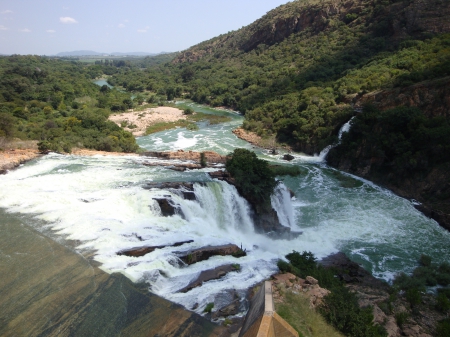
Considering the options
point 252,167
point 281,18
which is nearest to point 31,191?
point 252,167

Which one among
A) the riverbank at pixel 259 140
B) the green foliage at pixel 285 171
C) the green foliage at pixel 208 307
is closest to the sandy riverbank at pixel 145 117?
the riverbank at pixel 259 140

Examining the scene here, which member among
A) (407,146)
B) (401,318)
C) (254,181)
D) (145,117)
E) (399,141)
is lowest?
(145,117)

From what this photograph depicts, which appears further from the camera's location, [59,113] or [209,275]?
[59,113]

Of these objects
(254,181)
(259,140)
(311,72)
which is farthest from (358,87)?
(254,181)

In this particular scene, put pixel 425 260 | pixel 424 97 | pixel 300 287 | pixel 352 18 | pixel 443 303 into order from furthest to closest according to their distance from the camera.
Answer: pixel 352 18, pixel 424 97, pixel 425 260, pixel 443 303, pixel 300 287

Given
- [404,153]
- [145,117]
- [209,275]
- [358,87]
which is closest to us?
[209,275]

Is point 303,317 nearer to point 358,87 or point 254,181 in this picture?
point 254,181

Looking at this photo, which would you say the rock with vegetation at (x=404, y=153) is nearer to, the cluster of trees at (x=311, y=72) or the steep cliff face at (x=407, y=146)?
the steep cliff face at (x=407, y=146)
